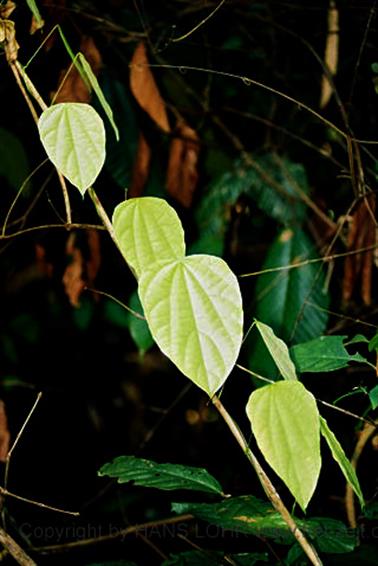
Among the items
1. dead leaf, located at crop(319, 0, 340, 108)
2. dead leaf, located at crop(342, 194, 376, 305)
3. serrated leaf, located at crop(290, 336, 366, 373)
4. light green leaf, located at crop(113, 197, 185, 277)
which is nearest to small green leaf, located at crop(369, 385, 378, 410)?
serrated leaf, located at crop(290, 336, 366, 373)

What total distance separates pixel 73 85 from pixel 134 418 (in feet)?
5.48

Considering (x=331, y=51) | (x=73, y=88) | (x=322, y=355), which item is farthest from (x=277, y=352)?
(x=331, y=51)

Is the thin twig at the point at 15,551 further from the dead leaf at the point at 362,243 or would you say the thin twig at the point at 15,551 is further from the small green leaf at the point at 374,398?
the dead leaf at the point at 362,243

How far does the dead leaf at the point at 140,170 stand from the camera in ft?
4.60

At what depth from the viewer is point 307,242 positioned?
1717mm

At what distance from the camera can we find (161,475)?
990 mm

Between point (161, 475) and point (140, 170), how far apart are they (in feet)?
2.17

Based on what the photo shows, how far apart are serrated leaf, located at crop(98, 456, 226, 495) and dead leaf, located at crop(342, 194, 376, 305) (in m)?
0.53

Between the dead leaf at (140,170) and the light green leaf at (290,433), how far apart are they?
73cm

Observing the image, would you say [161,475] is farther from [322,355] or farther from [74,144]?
[74,144]

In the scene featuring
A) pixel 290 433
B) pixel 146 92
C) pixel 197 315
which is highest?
pixel 146 92

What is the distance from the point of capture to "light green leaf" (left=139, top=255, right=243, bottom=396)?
0.71 metres

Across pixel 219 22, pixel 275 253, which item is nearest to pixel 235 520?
pixel 275 253

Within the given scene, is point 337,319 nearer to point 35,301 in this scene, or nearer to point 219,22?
point 219,22
